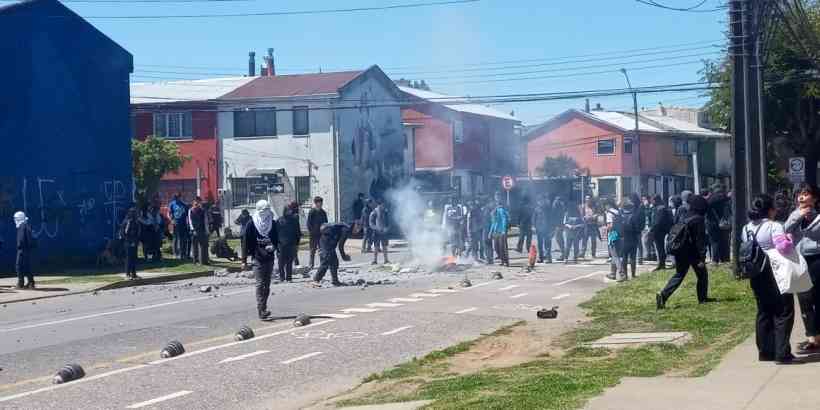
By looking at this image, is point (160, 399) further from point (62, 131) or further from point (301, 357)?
point (62, 131)

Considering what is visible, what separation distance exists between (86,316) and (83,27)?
15.2 metres

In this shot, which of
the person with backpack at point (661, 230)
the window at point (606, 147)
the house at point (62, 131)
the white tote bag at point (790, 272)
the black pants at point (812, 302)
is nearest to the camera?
the white tote bag at point (790, 272)

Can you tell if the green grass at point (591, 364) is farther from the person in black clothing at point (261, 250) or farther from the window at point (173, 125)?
the window at point (173, 125)

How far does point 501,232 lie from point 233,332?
1371cm

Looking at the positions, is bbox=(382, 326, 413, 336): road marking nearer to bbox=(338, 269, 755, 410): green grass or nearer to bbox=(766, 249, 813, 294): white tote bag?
bbox=(338, 269, 755, 410): green grass

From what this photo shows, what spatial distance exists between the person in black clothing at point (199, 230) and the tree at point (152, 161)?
53.9 feet

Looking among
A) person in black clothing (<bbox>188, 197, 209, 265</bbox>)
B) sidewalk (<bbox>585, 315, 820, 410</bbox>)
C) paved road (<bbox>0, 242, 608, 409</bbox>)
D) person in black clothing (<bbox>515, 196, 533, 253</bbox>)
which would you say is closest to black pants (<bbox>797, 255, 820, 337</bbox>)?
sidewalk (<bbox>585, 315, 820, 410</bbox>)

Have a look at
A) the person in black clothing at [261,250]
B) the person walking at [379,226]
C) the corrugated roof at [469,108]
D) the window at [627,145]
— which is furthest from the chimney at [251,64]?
the person in black clothing at [261,250]

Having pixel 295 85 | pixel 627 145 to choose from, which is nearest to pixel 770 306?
pixel 295 85

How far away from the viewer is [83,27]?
30.6 metres

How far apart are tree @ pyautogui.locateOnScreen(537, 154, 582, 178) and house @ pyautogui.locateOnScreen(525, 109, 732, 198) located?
3.04 feet

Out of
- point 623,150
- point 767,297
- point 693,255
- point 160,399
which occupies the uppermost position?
point 623,150

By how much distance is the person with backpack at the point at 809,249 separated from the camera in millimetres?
10586

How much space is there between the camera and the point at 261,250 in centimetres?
1587
